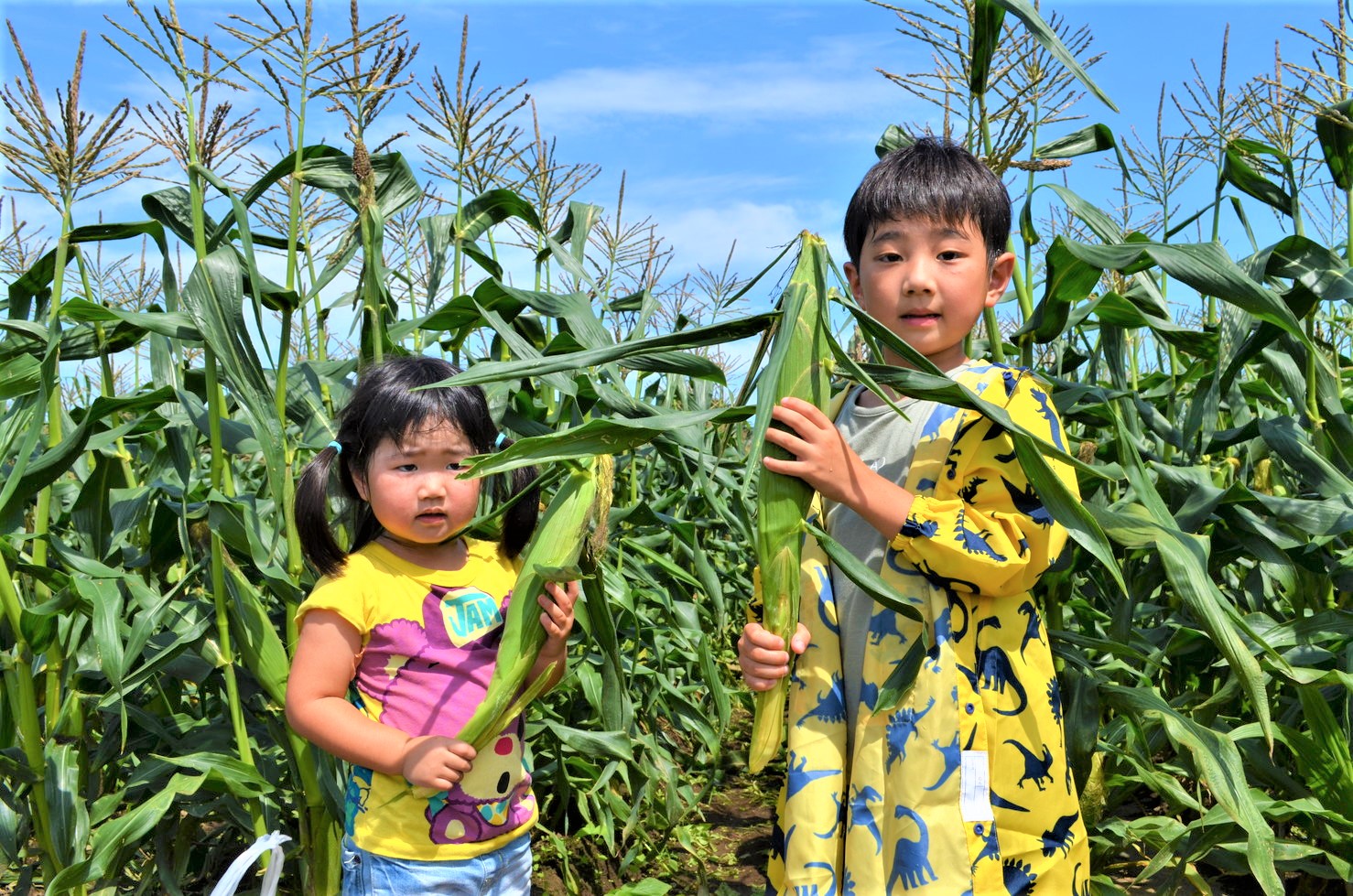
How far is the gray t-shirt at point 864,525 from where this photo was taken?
162cm

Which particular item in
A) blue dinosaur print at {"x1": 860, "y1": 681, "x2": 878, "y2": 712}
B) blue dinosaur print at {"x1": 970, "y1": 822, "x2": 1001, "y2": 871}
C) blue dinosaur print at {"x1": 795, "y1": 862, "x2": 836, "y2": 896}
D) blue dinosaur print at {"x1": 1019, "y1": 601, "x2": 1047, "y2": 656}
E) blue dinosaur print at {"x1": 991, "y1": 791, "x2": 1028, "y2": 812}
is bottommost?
blue dinosaur print at {"x1": 795, "y1": 862, "x2": 836, "y2": 896}

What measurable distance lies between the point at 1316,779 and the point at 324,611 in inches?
77.7

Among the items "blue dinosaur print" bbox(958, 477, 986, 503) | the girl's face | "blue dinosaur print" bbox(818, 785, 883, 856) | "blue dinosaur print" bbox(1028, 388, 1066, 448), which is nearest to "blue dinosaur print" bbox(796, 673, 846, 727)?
"blue dinosaur print" bbox(818, 785, 883, 856)

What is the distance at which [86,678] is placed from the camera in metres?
2.44

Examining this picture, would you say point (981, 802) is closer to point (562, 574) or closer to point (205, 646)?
point (562, 574)

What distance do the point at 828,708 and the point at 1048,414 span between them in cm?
55

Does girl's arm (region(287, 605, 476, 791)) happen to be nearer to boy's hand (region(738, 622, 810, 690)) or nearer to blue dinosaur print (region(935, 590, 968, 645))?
boy's hand (region(738, 622, 810, 690))

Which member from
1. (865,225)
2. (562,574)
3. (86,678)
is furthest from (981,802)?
(86,678)

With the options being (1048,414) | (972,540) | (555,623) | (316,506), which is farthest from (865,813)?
(316,506)

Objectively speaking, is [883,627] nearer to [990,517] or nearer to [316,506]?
[990,517]

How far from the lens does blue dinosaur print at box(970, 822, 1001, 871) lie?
1.50 meters

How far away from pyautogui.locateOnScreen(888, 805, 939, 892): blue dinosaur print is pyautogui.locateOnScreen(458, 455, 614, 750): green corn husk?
0.58 meters

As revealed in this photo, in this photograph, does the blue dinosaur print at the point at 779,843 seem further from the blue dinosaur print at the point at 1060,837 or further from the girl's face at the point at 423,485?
the girl's face at the point at 423,485

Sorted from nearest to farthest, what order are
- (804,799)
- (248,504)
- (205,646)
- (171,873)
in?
(804,799)
(248,504)
(205,646)
(171,873)
